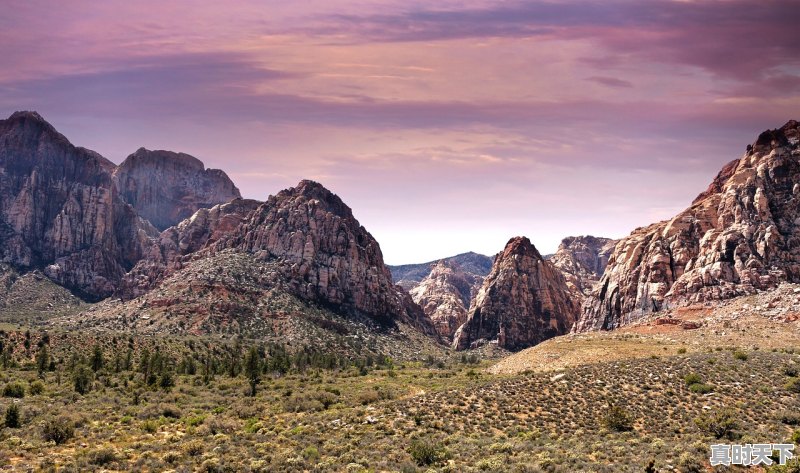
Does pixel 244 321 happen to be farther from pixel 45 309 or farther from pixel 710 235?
pixel 710 235

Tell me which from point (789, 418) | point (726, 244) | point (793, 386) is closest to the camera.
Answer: point (789, 418)

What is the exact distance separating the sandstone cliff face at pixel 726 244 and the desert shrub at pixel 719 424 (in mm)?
78921

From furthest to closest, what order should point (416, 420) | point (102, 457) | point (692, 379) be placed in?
point (692, 379)
point (416, 420)
point (102, 457)

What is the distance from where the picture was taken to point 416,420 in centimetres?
4803

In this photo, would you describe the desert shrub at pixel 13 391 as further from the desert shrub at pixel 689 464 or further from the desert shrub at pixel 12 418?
the desert shrub at pixel 689 464

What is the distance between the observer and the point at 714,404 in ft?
156

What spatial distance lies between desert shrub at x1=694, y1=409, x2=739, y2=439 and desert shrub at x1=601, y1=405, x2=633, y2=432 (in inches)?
207

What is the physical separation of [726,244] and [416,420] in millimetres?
105676

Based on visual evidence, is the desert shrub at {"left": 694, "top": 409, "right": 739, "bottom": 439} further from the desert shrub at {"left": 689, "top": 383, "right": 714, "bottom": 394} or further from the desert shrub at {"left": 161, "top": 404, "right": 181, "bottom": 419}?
the desert shrub at {"left": 161, "top": 404, "right": 181, "bottom": 419}

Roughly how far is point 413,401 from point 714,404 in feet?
96.8

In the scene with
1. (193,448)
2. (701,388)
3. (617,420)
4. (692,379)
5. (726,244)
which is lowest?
(193,448)

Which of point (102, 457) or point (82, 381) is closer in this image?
point (102, 457)

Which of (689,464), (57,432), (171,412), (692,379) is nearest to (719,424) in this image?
(689,464)

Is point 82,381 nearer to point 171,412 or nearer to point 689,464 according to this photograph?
point 171,412
